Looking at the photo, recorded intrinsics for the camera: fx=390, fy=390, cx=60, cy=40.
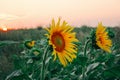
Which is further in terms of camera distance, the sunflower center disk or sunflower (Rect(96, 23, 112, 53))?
sunflower (Rect(96, 23, 112, 53))

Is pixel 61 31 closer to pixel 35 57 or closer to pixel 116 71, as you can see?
pixel 116 71

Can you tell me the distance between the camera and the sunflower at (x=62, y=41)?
6.55 feet

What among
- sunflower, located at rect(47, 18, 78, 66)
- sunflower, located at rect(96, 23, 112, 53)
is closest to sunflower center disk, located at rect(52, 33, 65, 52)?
sunflower, located at rect(47, 18, 78, 66)

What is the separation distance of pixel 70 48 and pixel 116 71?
0.98 feet

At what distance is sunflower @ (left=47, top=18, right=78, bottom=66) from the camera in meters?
2.00

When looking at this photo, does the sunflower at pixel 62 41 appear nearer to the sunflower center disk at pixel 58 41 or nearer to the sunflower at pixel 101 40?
the sunflower center disk at pixel 58 41

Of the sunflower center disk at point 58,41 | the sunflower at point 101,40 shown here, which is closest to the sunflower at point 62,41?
the sunflower center disk at point 58,41

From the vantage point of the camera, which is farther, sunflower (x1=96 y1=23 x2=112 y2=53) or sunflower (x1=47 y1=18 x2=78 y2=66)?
sunflower (x1=96 y1=23 x2=112 y2=53)

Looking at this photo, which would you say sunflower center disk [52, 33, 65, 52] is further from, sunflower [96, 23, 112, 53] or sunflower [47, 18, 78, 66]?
sunflower [96, 23, 112, 53]

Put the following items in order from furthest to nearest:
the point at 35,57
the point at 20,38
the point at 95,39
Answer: the point at 20,38 → the point at 35,57 → the point at 95,39

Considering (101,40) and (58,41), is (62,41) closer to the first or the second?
(58,41)

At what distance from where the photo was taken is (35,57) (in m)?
3.13

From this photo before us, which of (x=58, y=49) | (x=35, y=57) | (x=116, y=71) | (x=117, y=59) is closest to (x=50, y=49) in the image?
(x=58, y=49)

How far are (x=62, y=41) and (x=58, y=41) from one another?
8cm
